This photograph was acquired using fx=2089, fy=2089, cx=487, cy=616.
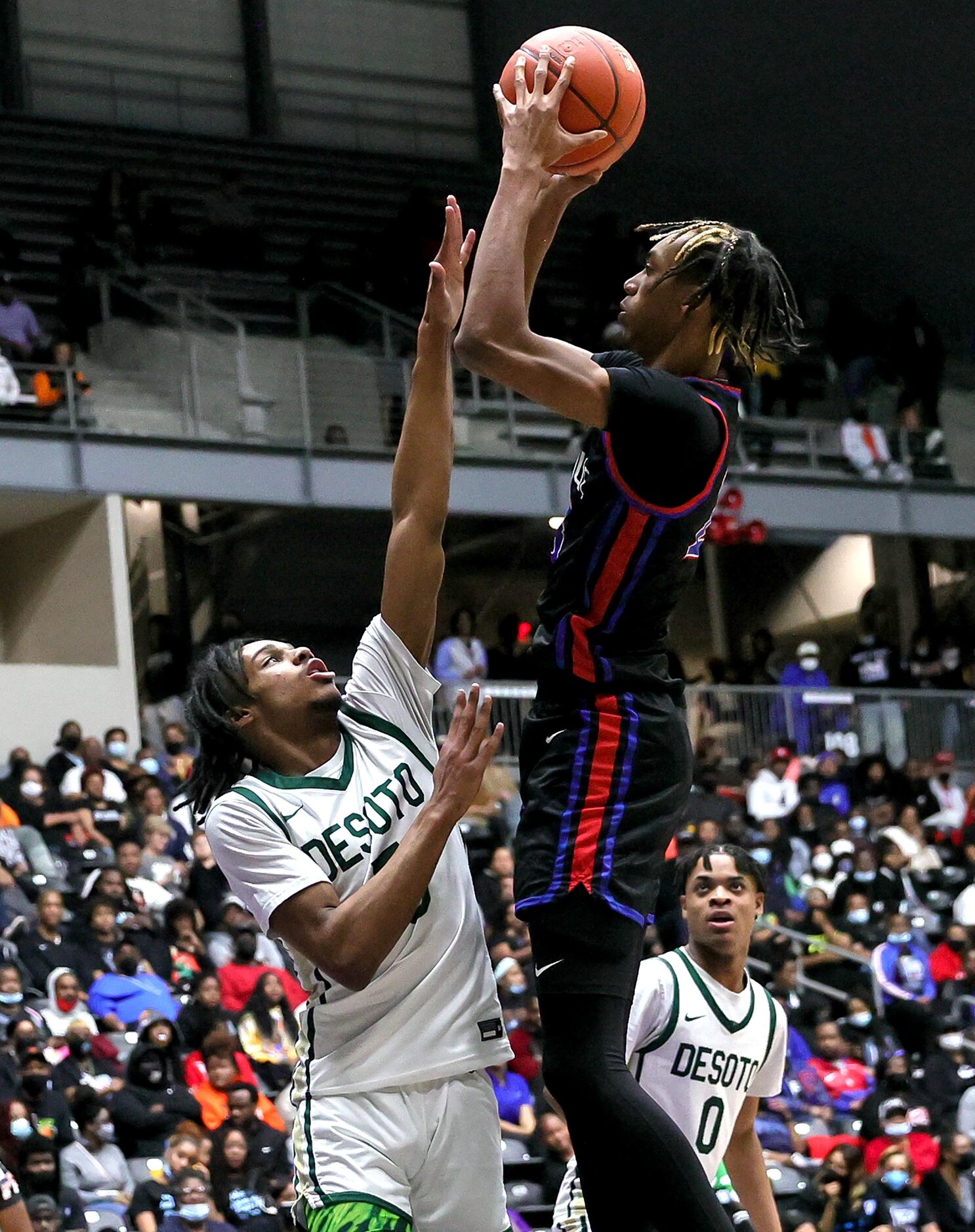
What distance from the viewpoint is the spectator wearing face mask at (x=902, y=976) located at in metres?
13.3

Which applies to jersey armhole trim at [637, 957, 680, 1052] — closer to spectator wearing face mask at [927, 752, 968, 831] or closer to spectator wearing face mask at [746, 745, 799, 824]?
spectator wearing face mask at [746, 745, 799, 824]

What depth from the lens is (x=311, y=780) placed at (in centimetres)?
403

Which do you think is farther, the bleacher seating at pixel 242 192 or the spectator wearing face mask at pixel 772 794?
the bleacher seating at pixel 242 192

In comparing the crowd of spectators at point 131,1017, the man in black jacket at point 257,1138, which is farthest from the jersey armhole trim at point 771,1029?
the man in black jacket at point 257,1138

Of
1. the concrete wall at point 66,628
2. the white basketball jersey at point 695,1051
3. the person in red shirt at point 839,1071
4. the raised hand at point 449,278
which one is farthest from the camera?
the concrete wall at point 66,628

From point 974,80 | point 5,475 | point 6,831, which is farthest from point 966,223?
point 6,831

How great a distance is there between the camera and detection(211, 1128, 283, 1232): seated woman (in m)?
9.15

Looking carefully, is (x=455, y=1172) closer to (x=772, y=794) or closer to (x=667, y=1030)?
(x=667, y=1030)

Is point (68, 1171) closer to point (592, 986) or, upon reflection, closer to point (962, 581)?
point (592, 986)

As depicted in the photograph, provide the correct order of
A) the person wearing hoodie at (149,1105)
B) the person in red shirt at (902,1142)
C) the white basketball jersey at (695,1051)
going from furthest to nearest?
the person in red shirt at (902,1142) → the person wearing hoodie at (149,1105) → the white basketball jersey at (695,1051)

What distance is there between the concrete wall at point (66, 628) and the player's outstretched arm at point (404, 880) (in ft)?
43.9

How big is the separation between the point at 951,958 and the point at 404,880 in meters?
11.3

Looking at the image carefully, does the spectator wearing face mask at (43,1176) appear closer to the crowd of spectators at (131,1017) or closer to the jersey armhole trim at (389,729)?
the crowd of spectators at (131,1017)

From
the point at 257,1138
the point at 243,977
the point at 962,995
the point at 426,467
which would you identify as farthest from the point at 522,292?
the point at 962,995
